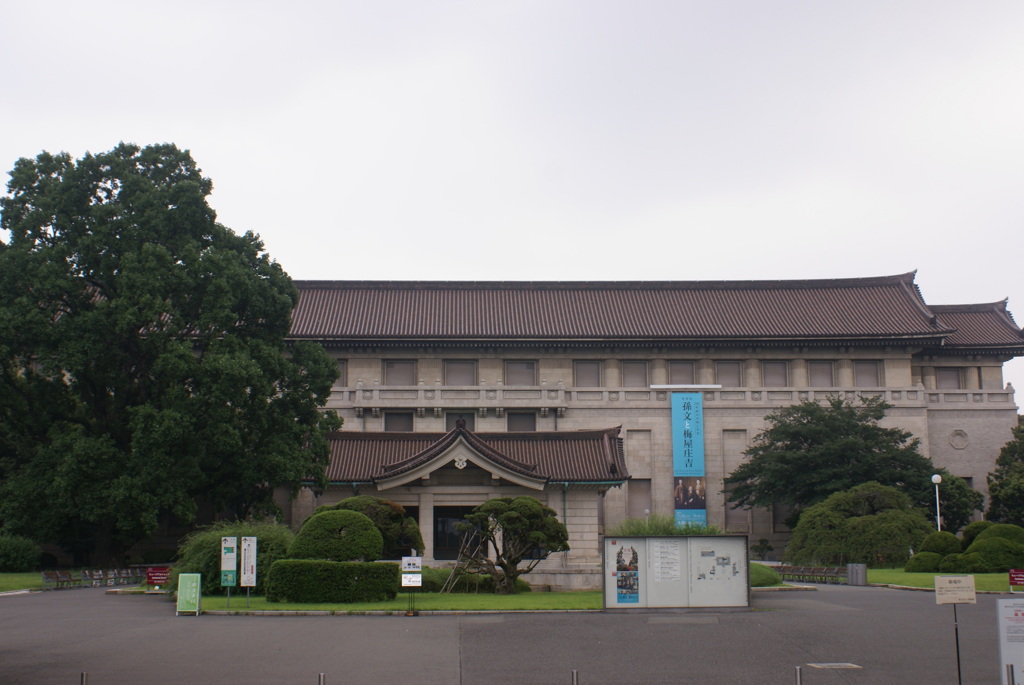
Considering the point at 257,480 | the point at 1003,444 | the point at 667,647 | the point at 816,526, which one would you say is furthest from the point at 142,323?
the point at 1003,444

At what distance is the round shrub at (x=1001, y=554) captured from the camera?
31.0m

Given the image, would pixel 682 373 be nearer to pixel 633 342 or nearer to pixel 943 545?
pixel 633 342

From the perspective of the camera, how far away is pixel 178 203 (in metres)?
36.2

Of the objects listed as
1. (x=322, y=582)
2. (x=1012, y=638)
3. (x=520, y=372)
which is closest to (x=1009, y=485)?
(x=520, y=372)

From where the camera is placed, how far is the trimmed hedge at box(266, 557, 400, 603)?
24.0 m

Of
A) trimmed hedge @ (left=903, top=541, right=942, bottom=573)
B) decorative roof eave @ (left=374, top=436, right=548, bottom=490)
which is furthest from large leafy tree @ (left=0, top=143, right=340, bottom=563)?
trimmed hedge @ (left=903, top=541, right=942, bottom=573)

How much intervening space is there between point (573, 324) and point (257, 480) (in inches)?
910

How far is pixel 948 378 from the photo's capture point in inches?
2167

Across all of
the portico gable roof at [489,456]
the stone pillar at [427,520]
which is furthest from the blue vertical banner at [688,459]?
the stone pillar at [427,520]

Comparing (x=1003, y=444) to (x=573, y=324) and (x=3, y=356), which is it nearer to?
(x=573, y=324)

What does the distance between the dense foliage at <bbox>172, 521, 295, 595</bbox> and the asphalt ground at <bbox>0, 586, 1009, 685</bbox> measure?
9.85ft

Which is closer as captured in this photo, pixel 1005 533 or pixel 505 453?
pixel 1005 533

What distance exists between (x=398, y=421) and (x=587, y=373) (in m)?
10.3

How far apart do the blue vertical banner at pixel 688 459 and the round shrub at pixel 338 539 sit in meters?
27.2
